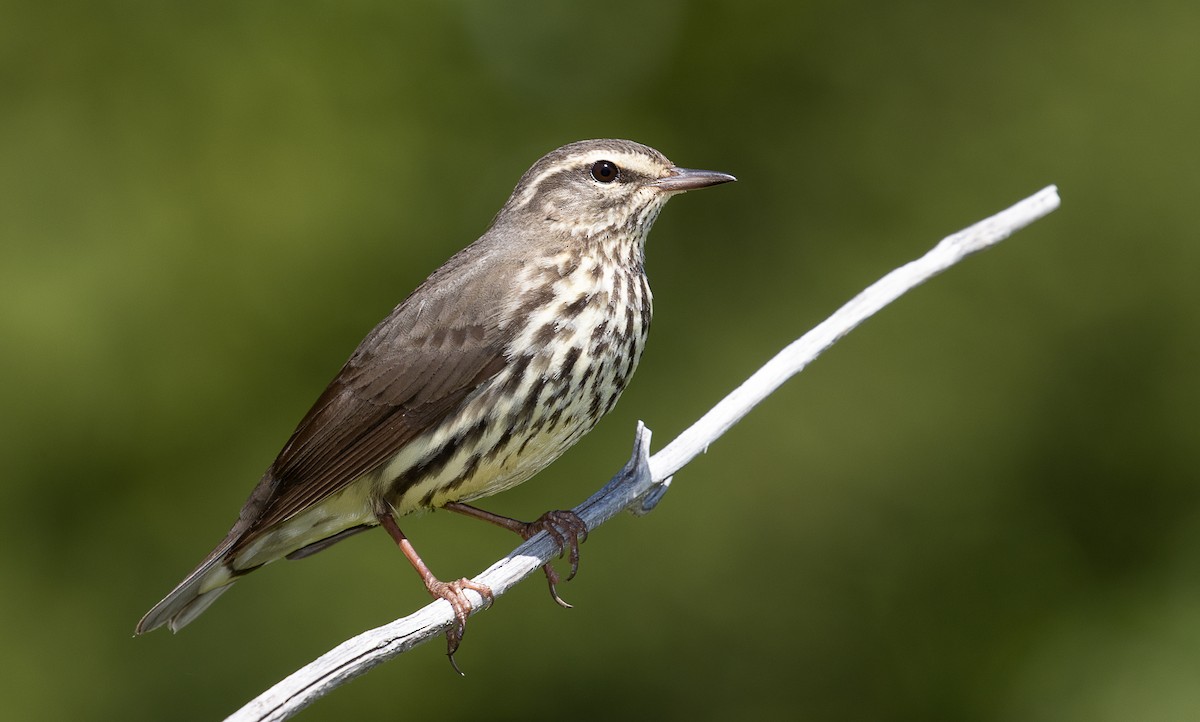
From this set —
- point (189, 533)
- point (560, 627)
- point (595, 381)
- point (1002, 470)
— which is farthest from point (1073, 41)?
point (189, 533)

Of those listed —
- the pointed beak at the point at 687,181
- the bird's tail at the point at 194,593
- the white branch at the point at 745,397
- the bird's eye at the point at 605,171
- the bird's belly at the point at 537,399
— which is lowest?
the white branch at the point at 745,397

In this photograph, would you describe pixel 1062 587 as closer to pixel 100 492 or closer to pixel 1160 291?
pixel 1160 291

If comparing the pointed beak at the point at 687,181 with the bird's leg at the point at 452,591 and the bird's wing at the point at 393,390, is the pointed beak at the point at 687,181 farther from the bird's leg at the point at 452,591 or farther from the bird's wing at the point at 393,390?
the bird's leg at the point at 452,591

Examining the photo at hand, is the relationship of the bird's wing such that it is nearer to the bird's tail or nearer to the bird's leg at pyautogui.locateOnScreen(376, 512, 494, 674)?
the bird's tail

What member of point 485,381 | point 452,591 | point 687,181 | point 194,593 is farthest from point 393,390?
point 687,181

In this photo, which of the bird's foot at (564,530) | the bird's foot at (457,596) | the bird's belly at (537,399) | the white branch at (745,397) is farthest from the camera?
the bird's foot at (564,530)

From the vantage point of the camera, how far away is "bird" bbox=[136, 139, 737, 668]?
483 centimetres

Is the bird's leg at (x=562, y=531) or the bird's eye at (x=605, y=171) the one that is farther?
the bird's eye at (x=605, y=171)

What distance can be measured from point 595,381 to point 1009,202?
15.1ft

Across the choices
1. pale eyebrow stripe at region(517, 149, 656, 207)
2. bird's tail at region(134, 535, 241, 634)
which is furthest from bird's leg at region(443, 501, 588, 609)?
pale eyebrow stripe at region(517, 149, 656, 207)

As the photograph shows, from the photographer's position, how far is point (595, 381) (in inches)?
190

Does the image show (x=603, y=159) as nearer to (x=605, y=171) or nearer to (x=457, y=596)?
(x=605, y=171)

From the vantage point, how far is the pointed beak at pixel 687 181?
5.16 m

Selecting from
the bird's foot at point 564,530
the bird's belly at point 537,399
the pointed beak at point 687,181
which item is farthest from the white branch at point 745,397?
the pointed beak at point 687,181
